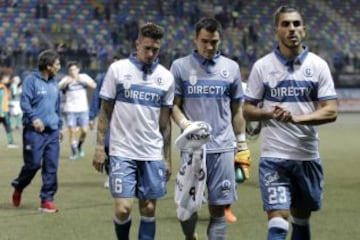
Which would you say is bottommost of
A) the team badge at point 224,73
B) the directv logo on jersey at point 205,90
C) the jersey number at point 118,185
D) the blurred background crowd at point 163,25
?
A: the blurred background crowd at point 163,25

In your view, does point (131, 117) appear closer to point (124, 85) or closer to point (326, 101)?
point (124, 85)

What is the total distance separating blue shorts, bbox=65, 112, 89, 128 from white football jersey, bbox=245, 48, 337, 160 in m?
12.4

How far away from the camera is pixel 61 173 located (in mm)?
15961

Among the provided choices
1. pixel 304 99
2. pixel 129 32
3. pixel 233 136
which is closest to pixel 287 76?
pixel 304 99

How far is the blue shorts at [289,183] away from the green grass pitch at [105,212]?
221 centimetres

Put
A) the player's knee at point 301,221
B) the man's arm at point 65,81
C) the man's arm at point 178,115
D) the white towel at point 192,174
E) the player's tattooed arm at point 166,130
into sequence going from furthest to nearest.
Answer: the man's arm at point 65,81 → the player's tattooed arm at point 166,130 → the man's arm at point 178,115 → the white towel at point 192,174 → the player's knee at point 301,221

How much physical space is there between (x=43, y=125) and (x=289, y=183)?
4629 millimetres

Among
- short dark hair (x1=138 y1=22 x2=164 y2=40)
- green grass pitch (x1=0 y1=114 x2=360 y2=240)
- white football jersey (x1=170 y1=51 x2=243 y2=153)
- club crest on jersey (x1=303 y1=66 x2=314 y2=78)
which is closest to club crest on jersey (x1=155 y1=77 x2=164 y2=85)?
white football jersey (x1=170 y1=51 x2=243 y2=153)

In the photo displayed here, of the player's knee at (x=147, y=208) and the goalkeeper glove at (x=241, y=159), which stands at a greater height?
the goalkeeper glove at (x=241, y=159)

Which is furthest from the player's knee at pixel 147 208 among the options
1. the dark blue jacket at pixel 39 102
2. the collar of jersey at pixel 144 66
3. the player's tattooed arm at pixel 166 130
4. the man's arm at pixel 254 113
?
the dark blue jacket at pixel 39 102

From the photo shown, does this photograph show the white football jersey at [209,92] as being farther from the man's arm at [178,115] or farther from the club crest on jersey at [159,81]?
the club crest on jersey at [159,81]

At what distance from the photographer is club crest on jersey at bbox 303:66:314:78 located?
690cm

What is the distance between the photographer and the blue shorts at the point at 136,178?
7.64 meters

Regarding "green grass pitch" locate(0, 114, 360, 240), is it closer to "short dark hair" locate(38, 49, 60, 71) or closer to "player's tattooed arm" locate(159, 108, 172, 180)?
"player's tattooed arm" locate(159, 108, 172, 180)
